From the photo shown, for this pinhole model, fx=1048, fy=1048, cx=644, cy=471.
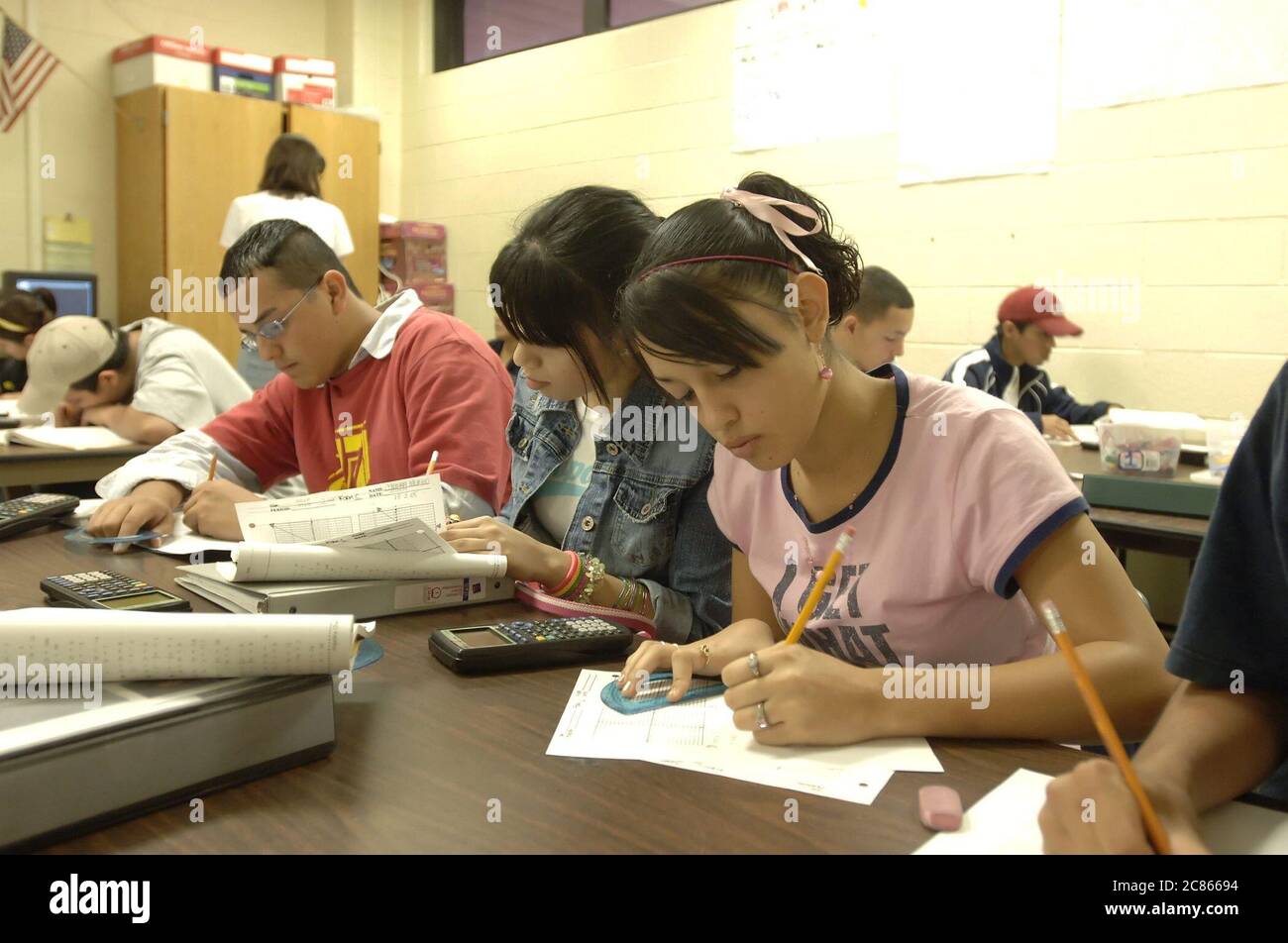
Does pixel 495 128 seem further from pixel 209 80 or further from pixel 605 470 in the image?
pixel 605 470

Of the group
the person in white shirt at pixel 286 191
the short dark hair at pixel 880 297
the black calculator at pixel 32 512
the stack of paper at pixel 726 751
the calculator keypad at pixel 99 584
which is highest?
the person in white shirt at pixel 286 191

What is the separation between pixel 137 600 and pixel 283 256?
88 centimetres

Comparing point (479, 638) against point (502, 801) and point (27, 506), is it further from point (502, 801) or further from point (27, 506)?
point (27, 506)

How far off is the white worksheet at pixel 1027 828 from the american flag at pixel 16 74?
16.0 ft

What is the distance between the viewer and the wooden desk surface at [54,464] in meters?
2.53

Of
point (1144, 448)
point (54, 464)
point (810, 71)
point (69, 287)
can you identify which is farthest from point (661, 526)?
point (69, 287)

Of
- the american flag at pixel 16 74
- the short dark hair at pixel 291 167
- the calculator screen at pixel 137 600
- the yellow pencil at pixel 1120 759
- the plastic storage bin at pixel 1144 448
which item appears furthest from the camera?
the american flag at pixel 16 74

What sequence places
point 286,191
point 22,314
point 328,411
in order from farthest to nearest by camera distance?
1. point 286,191
2. point 22,314
3. point 328,411

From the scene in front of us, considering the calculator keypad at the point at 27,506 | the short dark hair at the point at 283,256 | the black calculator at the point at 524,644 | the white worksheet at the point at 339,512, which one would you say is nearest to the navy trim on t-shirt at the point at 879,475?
the black calculator at the point at 524,644

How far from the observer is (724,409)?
1003mm

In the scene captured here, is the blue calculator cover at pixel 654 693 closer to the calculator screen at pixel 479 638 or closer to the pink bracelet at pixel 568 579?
the calculator screen at pixel 479 638

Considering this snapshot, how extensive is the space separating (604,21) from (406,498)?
4.02 metres

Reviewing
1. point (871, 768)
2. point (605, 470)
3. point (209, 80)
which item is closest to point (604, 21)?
point (209, 80)

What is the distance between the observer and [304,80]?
197 inches
